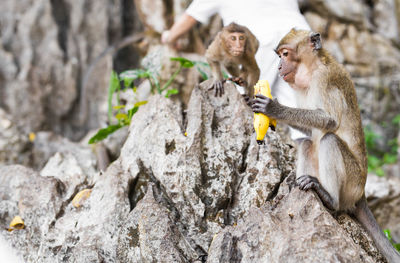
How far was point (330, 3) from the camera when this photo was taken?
7.71 meters

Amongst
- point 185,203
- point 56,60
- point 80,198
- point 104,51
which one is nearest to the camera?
point 185,203

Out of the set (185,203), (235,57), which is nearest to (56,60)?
(235,57)

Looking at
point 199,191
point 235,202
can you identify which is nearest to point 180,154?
point 199,191

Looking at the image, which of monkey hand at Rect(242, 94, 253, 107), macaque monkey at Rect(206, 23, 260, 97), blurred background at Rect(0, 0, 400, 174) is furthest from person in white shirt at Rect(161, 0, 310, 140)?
blurred background at Rect(0, 0, 400, 174)

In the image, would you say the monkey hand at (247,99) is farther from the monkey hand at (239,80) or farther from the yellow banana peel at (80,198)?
the yellow banana peel at (80,198)

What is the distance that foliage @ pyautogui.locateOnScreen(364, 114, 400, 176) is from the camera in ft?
24.8

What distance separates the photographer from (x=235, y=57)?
11.4 ft

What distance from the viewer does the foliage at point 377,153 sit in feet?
24.8

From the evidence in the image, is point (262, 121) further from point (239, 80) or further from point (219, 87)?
point (239, 80)

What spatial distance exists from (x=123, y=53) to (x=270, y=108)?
20.6 feet

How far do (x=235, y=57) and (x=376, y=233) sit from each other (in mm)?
1707

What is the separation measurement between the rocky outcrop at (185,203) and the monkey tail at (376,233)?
6 centimetres

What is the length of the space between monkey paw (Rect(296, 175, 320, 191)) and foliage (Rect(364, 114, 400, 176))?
5252 millimetres

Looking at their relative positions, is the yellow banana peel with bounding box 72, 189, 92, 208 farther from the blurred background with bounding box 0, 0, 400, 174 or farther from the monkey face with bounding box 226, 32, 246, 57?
the blurred background with bounding box 0, 0, 400, 174
